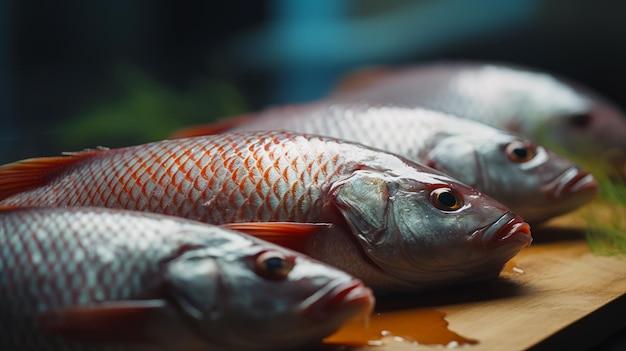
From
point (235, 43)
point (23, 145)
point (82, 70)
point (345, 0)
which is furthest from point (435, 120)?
point (345, 0)

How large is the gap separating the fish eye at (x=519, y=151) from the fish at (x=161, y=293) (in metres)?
1.09

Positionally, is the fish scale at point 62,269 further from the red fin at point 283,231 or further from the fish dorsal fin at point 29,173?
the fish dorsal fin at point 29,173

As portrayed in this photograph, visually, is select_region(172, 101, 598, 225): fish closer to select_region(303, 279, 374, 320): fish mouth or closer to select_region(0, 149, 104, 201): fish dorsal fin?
select_region(0, 149, 104, 201): fish dorsal fin

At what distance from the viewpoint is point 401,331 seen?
5.90 ft

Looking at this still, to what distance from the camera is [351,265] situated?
1.93m

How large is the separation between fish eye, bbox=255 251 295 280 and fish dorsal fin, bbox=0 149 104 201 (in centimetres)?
75

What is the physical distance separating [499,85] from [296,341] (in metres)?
1.93

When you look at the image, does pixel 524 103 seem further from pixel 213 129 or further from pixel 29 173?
pixel 29 173

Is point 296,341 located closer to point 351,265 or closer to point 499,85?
point 351,265

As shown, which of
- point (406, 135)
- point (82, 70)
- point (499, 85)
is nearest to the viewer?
point (406, 135)

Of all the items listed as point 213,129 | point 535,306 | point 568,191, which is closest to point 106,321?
point 535,306

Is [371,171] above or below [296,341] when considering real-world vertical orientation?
above

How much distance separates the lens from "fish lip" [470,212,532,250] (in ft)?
6.42

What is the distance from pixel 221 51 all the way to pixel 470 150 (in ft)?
13.0
